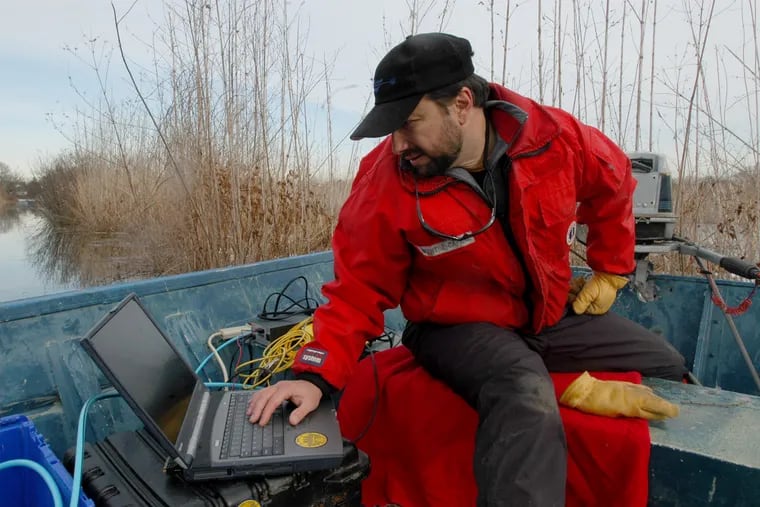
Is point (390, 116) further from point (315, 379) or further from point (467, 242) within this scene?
point (315, 379)

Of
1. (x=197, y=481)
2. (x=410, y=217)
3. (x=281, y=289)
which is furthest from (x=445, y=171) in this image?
(x=281, y=289)

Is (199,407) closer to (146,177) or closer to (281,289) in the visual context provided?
(281,289)

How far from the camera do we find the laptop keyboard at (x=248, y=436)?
1.09 metres

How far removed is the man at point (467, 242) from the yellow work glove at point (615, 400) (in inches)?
4.3

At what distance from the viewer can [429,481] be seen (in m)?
1.48

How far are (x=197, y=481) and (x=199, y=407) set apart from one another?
11.2 inches

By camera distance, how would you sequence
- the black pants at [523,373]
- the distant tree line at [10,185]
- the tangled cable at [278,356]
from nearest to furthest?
the black pants at [523,373], the tangled cable at [278,356], the distant tree line at [10,185]

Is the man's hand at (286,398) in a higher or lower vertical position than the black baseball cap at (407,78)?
lower

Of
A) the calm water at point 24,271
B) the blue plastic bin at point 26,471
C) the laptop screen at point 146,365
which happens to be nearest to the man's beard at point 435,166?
the laptop screen at point 146,365

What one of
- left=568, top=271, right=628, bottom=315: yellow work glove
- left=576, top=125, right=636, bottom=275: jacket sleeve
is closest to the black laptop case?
left=568, top=271, right=628, bottom=315: yellow work glove

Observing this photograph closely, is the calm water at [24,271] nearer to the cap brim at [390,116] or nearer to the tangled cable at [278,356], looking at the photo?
the tangled cable at [278,356]

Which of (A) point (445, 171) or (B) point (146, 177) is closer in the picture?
(A) point (445, 171)

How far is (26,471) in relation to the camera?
1070 mm

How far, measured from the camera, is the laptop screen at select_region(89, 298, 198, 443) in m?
1.05
